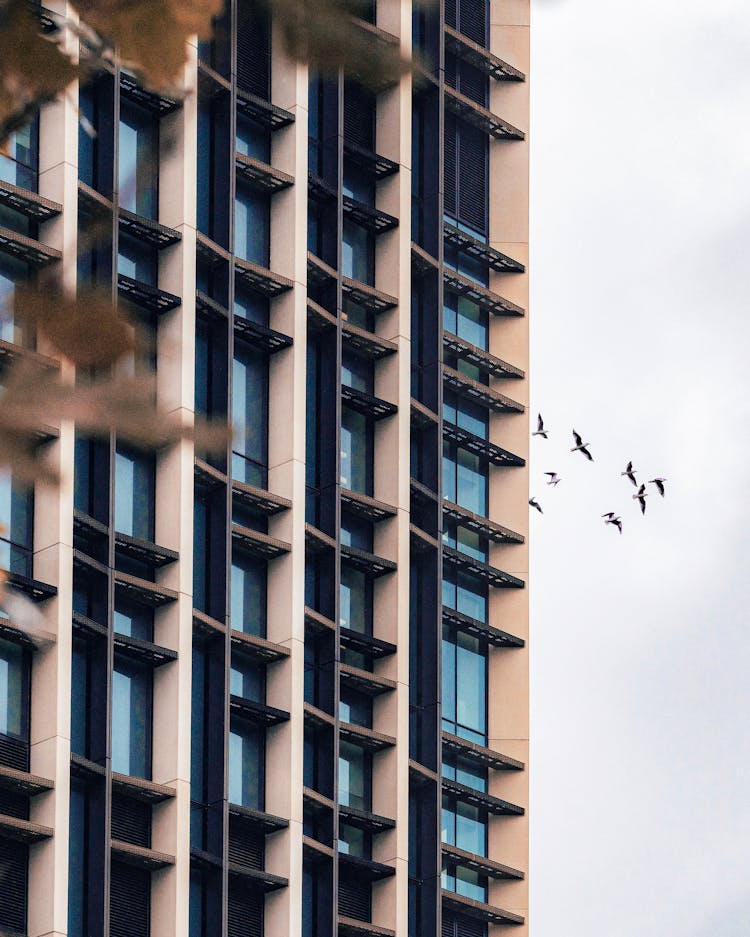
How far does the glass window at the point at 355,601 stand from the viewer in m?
57.6

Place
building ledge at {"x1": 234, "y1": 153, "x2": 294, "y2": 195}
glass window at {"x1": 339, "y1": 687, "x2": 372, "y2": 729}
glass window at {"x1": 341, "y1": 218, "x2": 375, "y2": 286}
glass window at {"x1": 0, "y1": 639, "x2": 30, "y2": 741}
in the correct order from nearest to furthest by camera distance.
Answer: glass window at {"x1": 0, "y1": 639, "x2": 30, "y2": 741} < building ledge at {"x1": 234, "y1": 153, "x2": 294, "y2": 195} < glass window at {"x1": 339, "y1": 687, "x2": 372, "y2": 729} < glass window at {"x1": 341, "y1": 218, "x2": 375, "y2": 286}

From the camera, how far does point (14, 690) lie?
152 ft

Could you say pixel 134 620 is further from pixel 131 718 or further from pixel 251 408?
pixel 251 408

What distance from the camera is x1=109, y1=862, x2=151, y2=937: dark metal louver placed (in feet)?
156

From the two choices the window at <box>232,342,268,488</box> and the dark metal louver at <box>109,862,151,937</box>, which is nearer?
the dark metal louver at <box>109,862,151,937</box>

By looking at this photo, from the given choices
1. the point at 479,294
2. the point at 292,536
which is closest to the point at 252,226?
the point at 292,536

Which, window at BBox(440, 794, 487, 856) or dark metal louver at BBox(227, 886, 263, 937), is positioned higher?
Answer: window at BBox(440, 794, 487, 856)

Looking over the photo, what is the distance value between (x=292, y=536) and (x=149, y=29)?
48.9 meters

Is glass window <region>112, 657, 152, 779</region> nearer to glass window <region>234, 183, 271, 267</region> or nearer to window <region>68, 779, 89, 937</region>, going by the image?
window <region>68, 779, 89, 937</region>

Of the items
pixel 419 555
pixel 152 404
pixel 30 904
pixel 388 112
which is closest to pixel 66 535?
pixel 30 904

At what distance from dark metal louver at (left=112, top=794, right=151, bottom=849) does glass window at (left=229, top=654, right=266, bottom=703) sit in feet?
14.2

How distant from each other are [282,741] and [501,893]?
1150cm

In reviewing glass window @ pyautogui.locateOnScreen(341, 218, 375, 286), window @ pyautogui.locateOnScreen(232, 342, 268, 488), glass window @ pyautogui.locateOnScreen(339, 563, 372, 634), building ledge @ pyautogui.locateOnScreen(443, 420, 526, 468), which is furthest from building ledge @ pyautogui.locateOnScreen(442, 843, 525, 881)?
glass window @ pyautogui.locateOnScreen(341, 218, 375, 286)

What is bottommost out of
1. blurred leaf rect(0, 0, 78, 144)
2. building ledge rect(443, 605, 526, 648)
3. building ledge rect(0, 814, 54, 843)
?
blurred leaf rect(0, 0, 78, 144)
